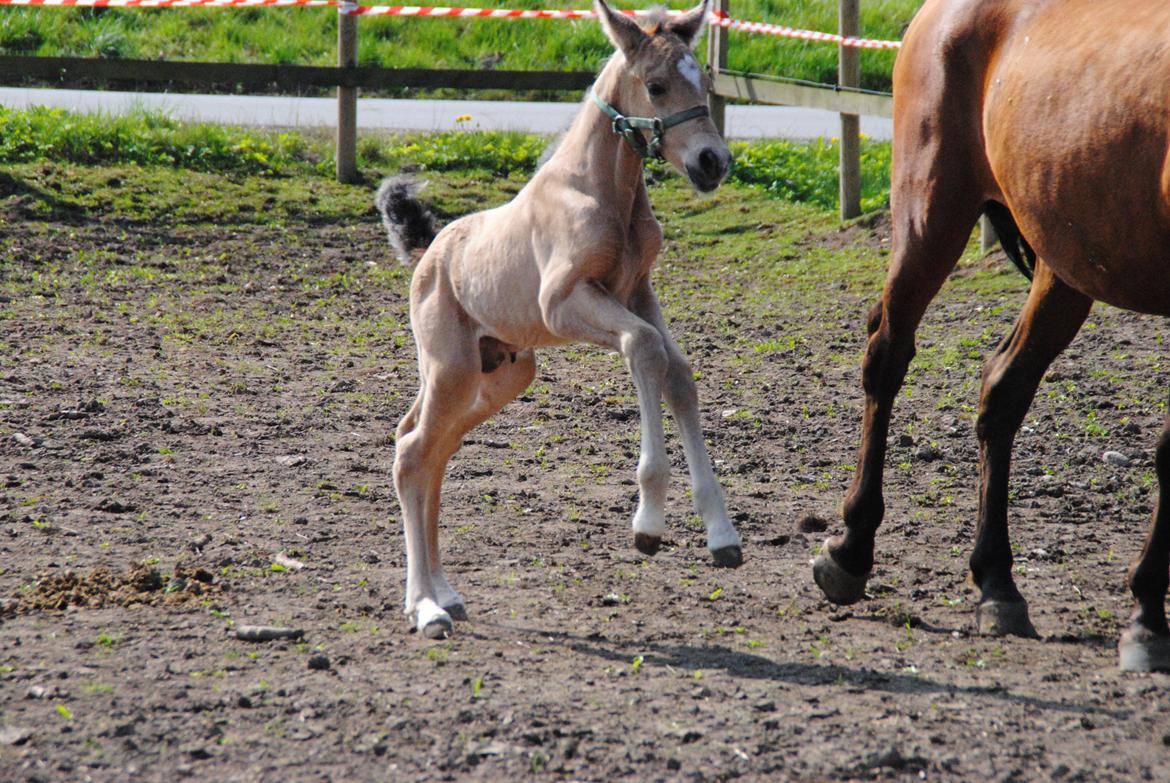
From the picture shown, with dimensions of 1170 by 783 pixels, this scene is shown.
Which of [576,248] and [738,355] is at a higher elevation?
[576,248]

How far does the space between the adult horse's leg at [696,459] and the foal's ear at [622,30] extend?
0.75m

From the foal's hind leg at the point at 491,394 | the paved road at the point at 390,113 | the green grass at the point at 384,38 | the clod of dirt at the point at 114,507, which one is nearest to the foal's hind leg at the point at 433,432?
the foal's hind leg at the point at 491,394

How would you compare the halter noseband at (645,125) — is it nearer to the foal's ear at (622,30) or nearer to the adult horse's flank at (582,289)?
the adult horse's flank at (582,289)

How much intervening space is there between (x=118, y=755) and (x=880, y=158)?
34.4ft

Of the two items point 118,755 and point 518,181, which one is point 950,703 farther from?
point 518,181

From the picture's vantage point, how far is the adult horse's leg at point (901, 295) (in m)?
4.49

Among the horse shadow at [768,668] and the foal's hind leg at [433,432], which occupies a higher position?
the foal's hind leg at [433,432]

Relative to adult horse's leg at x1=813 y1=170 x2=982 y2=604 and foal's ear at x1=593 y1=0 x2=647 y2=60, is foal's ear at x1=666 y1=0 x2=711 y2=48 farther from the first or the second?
adult horse's leg at x1=813 y1=170 x2=982 y2=604

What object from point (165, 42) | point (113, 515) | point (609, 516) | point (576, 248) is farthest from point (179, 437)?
point (165, 42)

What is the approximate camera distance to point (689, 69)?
3996 mm

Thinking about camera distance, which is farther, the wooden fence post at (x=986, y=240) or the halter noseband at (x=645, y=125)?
the wooden fence post at (x=986, y=240)

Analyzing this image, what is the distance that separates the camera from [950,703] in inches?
137

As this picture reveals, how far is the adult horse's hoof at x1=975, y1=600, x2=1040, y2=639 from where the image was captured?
414 centimetres

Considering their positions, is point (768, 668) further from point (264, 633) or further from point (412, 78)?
point (412, 78)
